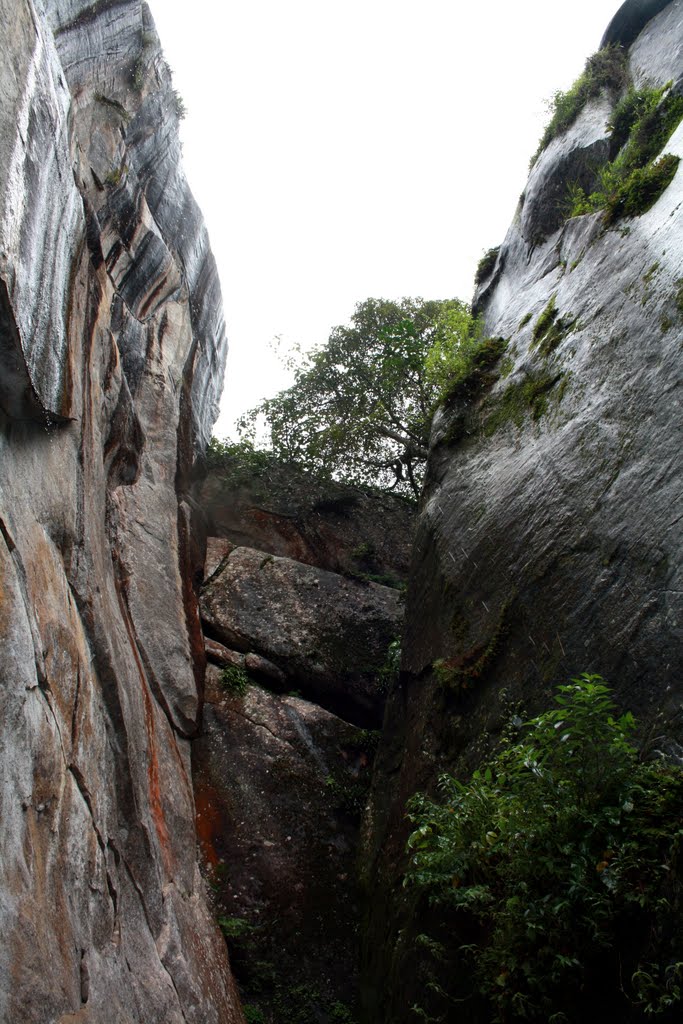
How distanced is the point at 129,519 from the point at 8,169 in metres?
5.76

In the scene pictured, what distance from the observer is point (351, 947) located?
8891 millimetres

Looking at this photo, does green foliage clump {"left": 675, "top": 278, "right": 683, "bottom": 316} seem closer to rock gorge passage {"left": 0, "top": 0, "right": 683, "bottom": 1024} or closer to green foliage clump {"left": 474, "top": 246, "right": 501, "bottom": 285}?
rock gorge passage {"left": 0, "top": 0, "right": 683, "bottom": 1024}

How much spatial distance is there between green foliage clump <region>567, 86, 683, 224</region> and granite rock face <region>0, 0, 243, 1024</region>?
7330 mm

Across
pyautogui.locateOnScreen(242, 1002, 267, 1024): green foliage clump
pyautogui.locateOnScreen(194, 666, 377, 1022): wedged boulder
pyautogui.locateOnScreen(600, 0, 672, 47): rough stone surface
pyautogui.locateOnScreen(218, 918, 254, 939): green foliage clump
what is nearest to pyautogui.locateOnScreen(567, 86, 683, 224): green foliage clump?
pyautogui.locateOnScreen(600, 0, 672, 47): rough stone surface

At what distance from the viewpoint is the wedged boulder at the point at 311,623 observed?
486 inches

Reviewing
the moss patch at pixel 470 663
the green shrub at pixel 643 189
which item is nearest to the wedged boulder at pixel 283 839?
the moss patch at pixel 470 663

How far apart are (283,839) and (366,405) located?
12.0 m

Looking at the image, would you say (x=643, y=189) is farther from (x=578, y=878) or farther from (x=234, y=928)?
(x=234, y=928)

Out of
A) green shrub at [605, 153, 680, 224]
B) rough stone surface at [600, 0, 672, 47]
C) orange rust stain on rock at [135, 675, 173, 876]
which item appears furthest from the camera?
rough stone surface at [600, 0, 672, 47]

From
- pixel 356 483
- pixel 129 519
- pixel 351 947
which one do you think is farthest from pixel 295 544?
pixel 351 947

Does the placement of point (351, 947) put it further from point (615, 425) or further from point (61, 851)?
point (615, 425)

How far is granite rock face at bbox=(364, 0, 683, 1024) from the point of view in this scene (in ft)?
19.8

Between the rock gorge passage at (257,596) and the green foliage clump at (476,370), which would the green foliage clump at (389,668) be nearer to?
the rock gorge passage at (257,596)

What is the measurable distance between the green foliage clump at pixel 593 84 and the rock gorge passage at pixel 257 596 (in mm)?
138
